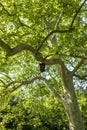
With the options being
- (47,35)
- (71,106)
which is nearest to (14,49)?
(47,35)

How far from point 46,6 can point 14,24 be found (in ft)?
13.5

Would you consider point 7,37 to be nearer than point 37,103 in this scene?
Yes

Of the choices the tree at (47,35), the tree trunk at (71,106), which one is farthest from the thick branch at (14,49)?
the tree trunk at (71,106)

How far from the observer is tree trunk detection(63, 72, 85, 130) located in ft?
63.4

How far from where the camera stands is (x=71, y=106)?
1980 cm

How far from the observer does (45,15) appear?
1530 centimetres

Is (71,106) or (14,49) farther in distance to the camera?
(71,106)

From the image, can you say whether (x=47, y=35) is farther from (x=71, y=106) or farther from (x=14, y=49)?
(x=71, y=106)

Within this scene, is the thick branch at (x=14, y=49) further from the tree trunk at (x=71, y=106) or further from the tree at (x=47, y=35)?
the tree trunk at (x=71, y=106)

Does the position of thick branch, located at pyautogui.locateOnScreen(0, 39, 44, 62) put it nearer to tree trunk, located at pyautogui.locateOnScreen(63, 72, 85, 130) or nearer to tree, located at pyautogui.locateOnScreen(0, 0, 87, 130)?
tree, located at pyautogui.locateOnScreen(0, 0, 87, 130)

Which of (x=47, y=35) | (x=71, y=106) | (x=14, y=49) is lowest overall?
(x=71, y=106)

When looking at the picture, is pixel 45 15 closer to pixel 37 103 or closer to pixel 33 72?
pixel 33 72

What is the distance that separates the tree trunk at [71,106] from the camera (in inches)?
761

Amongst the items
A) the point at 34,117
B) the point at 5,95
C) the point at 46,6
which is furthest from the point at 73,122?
the point at 34,117
